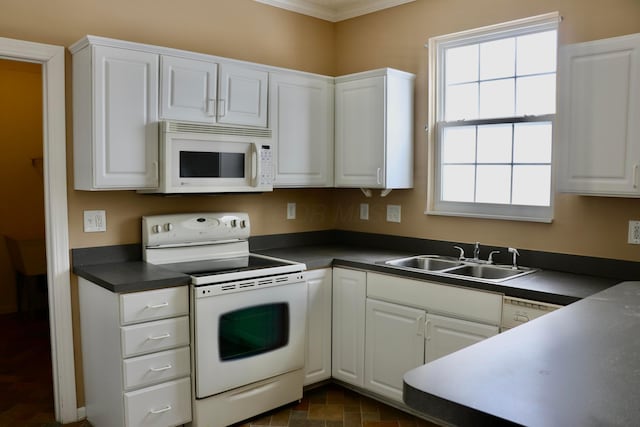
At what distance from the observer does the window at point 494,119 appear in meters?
3.27

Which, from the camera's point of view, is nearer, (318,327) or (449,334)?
(449,334)

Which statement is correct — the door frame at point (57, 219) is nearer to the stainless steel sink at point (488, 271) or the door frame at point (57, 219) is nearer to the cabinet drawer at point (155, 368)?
the cabinet drawer at point (155, 368)

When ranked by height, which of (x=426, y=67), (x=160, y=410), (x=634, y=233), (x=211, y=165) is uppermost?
(x=426, y=67)

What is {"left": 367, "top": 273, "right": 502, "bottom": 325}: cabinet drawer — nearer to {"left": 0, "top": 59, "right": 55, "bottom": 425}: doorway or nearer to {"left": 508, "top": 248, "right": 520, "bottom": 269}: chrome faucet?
{"left": 508, "top": 248, "right": 520, "bottom": 269}: chrome faucet

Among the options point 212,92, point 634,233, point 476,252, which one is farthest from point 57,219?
point 634,233

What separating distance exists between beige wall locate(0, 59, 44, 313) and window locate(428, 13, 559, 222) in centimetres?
398

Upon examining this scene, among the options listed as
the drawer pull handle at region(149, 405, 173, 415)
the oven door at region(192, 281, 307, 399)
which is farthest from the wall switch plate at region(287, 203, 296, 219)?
the drawer pull handle at region(149, 405, 173, 415)

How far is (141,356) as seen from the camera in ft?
9.00

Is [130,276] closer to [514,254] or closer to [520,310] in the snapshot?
[520,310]

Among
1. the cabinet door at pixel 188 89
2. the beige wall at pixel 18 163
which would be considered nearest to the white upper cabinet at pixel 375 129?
the cabinet door at pixel 188 89

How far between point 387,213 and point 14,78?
156 inches

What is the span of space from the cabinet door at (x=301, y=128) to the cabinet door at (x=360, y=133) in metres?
0.08

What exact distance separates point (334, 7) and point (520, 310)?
2.73m

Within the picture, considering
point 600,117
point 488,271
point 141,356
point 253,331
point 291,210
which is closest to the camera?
point 600,117
